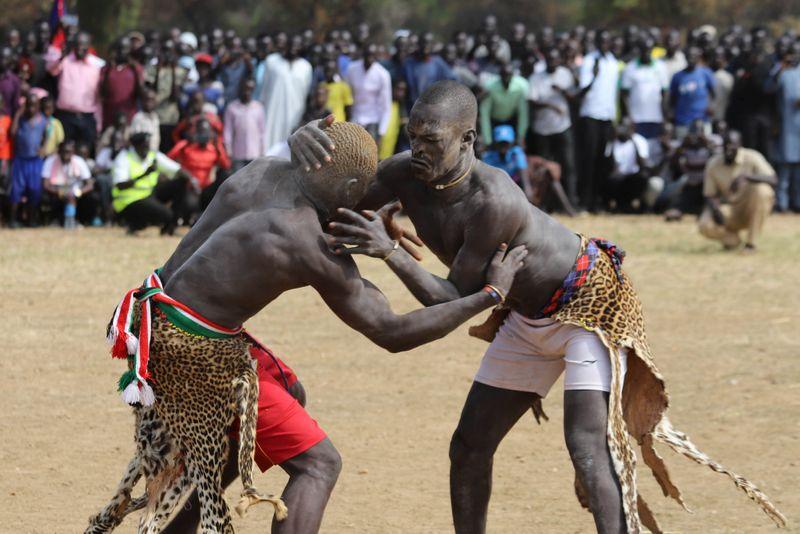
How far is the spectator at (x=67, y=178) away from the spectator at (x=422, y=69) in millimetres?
4185

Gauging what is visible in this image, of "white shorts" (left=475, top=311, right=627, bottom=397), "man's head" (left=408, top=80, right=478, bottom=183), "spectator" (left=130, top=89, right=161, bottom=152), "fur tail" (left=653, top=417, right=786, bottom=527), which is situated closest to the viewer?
"man's head" (left=408, top=80, right=478, bottom=183)

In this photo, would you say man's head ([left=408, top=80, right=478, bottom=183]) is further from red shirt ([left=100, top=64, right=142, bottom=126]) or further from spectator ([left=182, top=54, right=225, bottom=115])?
red shirt ([left=100, top=64, right=142, bottom=126])

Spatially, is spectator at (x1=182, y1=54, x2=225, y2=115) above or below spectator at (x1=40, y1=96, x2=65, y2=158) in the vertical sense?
above

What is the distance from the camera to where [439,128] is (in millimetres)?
4637

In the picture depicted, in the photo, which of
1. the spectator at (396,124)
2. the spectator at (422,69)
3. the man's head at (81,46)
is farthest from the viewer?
the spectator at (422,69)

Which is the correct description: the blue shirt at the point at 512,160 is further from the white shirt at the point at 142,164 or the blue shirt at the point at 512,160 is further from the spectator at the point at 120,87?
the spectator at the point at 120,87

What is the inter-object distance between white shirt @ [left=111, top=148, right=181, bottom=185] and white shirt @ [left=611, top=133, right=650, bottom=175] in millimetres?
5614

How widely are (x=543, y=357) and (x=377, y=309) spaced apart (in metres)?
0.90

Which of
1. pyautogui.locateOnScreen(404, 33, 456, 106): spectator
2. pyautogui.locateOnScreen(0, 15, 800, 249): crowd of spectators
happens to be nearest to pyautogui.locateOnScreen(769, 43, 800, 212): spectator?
pyautogui.locateOnScreen(0, 15, 800, 249): crowd of spectators

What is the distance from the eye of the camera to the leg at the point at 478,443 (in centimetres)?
516

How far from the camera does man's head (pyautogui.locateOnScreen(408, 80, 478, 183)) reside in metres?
4.64

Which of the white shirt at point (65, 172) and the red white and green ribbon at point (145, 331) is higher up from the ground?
the red white and green ribbon at point (145, 331)

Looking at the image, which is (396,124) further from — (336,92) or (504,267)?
(504,267)

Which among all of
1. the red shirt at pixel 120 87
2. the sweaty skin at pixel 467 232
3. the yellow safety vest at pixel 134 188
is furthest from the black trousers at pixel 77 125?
the sweaty skin at pixel 467 232
